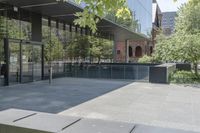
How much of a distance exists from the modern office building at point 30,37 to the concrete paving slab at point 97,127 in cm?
1340

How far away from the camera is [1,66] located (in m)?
16.5

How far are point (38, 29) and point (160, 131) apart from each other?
18049mm

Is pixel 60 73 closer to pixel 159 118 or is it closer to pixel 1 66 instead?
pixel 1 66

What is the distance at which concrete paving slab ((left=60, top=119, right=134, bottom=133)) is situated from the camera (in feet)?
10.3

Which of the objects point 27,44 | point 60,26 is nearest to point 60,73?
point 60,26

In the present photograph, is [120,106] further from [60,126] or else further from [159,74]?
[159,74]

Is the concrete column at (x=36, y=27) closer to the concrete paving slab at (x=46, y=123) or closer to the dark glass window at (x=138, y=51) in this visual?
the concrete paving slab at (x=46, y=123)

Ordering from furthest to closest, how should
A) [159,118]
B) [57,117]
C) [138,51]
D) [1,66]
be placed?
1. [138,51]
2. [1,66]
3. [159,118]
4. [57,117]

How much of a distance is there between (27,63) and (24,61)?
314mm

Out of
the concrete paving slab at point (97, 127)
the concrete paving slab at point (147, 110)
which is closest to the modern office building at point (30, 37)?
the concrete paving slab at point (147, 110)

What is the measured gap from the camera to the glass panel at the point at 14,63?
16.9 metres

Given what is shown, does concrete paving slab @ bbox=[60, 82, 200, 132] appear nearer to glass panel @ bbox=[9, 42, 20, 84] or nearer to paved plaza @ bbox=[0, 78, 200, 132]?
paved plaza @ bbox=[0, 78, 200, 132]

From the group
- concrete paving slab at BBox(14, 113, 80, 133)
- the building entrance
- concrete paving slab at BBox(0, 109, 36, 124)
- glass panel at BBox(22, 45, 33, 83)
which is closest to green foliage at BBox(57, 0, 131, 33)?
concrete paving slab at BBox(14, 113, 80, 133)

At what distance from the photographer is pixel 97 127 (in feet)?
10.7
